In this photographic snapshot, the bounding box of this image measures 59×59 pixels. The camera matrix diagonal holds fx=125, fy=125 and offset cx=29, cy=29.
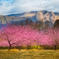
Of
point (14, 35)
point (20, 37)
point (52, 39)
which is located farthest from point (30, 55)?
point (52, 39)

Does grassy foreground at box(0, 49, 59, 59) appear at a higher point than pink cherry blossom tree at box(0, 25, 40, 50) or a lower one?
lower

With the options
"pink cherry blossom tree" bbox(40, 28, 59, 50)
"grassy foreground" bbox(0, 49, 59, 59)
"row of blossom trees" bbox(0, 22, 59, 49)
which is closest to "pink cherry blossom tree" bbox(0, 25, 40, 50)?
"row of blossom trees" bbox(0, 22, 59, 49)

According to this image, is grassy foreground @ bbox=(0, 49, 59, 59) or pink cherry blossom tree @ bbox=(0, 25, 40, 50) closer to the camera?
grassy foreground @ bbox=(0, 49, 59, 59)

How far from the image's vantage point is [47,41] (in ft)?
101

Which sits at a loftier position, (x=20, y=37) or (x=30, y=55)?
(x=20, y=37)

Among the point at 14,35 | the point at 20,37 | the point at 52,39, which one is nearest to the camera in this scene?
the point at 14,35

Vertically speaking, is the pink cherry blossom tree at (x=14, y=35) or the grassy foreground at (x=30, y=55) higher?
the pink cherry blossom tree at (x=14, y=35)

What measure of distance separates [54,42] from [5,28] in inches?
481

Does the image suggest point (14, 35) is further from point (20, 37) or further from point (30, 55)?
point (30, 55)

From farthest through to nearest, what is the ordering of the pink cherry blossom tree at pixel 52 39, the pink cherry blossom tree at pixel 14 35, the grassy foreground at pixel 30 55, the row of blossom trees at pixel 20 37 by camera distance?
1. the pink cherry blossom tree at pixel 52 39
2. the row of blossom trees at pixel 20 37
3. the pink cherry blossom tree at pixel 14 35
4. the grassy foreground at pixel 30 55

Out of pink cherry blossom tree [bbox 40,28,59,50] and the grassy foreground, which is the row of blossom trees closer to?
pink cherry blossom tree [bbox 40,28,59,50]

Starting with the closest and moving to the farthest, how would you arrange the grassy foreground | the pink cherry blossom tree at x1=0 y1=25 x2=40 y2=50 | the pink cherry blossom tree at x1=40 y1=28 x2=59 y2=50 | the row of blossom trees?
the grassy foreground
the pink cherry blossom tree at x1=0 y1=25 x2=40 y2=50
the row of blossom trees
the pink cherry blossom tree at x1=40 y1=28 x2=59 y2=50

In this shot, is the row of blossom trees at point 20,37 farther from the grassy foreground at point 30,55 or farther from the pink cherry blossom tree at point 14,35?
the grassy foreground at point 30,55

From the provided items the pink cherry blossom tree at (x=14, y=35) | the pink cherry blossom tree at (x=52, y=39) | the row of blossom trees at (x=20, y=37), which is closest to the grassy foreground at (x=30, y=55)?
the pink cherry blossom tree at (x=14, y=35)
